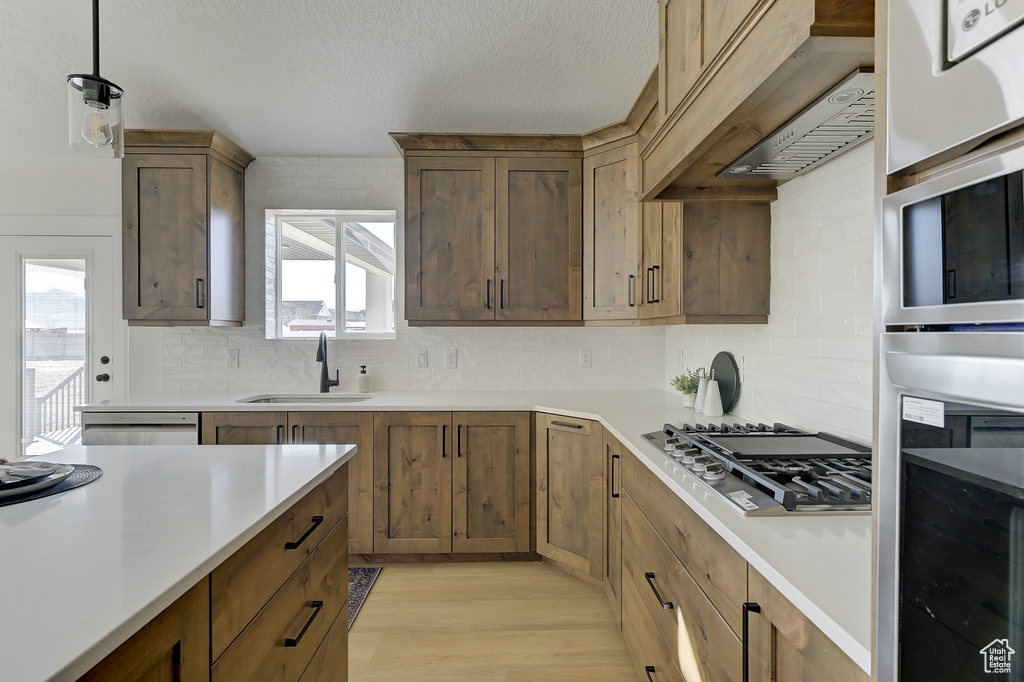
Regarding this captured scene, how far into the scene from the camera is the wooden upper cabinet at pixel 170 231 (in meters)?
3.04

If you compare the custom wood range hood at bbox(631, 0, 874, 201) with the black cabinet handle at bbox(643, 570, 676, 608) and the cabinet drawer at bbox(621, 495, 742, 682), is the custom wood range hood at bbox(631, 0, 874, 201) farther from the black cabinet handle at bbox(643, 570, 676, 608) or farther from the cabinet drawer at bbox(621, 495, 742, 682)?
the black cabinet handle at bbox(643, 570, 676, 608)

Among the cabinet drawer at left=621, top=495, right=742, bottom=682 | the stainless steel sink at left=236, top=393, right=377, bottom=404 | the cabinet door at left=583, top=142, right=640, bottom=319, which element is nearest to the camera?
the cabinet drawer at left=621, top=495, right=742, bottom=682

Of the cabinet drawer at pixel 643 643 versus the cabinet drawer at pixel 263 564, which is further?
the cabinet drawer at pixel 643 643

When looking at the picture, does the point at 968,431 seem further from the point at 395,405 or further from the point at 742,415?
the point at 395,405

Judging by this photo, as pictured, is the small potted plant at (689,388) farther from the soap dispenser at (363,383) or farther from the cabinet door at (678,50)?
the soap dispenser at (363,383)

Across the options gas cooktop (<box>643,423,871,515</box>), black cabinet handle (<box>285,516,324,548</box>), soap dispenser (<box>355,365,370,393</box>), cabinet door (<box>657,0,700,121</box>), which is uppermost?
cabinet door (<box>657,0,700,121</box>)

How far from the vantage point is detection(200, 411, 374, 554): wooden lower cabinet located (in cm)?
285

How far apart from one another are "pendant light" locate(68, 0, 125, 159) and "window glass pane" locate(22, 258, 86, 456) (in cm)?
292

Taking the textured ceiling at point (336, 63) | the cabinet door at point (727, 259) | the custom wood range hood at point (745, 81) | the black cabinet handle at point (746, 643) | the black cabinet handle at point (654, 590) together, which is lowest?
the black cabinet handle at point (654, 590)

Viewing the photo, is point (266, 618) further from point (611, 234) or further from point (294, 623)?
point (611, 234)

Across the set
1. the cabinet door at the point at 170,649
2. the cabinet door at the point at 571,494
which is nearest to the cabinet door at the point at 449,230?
the cabinet door at the point at 571,494

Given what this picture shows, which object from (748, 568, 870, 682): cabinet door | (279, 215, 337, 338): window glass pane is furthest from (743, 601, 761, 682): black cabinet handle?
(279, 215, 337, 338): window glass pane

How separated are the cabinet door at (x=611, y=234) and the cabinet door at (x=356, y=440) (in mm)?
1454

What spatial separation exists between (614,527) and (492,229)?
1794 millimetres
